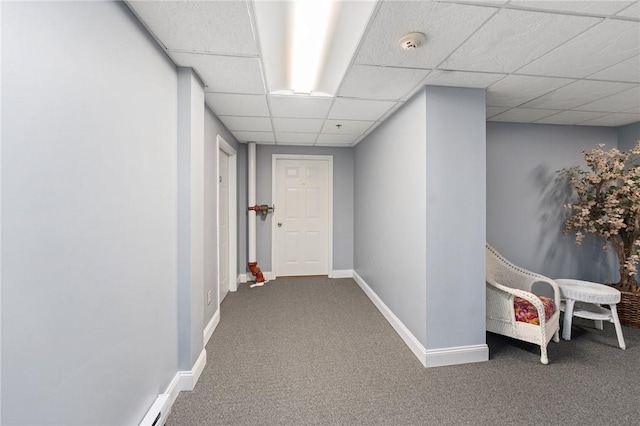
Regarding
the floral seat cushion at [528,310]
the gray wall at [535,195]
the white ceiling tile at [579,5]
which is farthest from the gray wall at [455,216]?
the gray wall at [535,195]

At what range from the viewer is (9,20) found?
75 centimetres

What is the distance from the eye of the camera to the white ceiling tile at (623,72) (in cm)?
176

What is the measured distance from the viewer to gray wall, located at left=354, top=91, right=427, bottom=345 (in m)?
2.24

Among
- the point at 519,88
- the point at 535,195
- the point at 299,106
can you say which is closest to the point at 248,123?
the point at 299,106

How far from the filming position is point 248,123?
3.14 metres

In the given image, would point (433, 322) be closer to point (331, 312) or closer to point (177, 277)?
point (331, 312)

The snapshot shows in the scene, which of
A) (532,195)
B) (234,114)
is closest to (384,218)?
(532,195)

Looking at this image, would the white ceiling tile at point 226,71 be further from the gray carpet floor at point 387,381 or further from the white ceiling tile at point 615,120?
the white ceiling tile at point 615,120

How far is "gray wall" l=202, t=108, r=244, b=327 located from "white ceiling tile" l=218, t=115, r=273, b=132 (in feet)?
0.46

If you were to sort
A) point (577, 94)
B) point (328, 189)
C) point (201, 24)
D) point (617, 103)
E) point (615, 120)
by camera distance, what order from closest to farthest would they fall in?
point (201, 24) → point (577, 94) → point (617, 103) → point (615, 120) → point (328, 189)

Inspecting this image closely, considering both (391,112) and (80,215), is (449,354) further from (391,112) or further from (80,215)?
(80,215)

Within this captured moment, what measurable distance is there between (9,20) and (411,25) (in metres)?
1.56

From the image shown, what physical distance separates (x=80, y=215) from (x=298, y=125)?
8.32ft

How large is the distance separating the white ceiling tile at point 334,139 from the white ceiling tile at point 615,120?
108 inches
